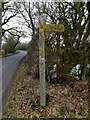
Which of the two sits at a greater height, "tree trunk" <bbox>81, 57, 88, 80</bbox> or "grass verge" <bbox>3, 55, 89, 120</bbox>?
"tree trunk" <bbox>81, 57, 88, 80</bbox>

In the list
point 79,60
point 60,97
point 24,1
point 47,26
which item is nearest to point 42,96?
point 60,97

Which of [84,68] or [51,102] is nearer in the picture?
[51,102]

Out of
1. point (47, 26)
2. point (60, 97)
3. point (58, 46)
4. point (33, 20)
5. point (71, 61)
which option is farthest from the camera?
point (33, 20)

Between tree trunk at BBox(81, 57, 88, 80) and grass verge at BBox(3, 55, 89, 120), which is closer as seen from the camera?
grass verge at BBox(3, 55, 89, 120)

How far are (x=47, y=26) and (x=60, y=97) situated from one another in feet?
8.93

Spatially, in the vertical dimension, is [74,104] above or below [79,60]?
below

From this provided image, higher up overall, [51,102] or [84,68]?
[84,68]

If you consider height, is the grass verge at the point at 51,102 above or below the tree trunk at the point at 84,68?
below

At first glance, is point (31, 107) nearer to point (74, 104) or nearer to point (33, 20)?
point (74, 104)

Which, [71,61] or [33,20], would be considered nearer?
[71,61]

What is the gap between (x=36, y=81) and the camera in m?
5.32

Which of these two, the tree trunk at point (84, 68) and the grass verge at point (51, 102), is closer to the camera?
the grass verge at point (51, 102)


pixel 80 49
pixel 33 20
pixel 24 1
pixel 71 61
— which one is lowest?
pixel 71 61

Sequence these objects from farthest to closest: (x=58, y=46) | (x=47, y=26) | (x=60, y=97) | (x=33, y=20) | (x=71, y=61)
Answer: (x=33, y=20) < (x=71, y=61) < (x=58, y=46) < (x=60, y=97) < (x=47, y=26)
